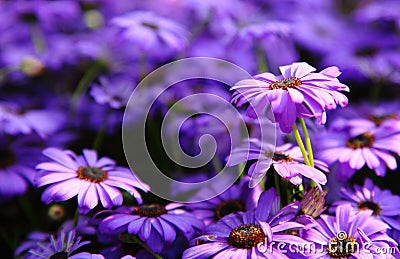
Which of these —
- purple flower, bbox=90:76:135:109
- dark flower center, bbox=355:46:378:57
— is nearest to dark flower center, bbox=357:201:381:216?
purple flower, bbox=90:76:135:109

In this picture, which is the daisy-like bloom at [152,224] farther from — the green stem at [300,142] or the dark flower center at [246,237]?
the green stem at [300,142]

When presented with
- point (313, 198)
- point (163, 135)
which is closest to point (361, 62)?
point (163, 135)

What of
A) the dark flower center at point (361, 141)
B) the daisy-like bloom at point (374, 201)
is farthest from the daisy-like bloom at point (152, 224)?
the dark flower center at point (361, 141)

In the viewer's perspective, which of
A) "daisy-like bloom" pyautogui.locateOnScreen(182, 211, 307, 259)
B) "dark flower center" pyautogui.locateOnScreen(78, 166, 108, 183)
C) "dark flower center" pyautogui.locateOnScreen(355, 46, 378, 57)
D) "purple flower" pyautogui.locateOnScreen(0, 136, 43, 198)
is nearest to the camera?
"daisy-like bloom" pyautogui.locateOnScreen(182, 211, 307, 259)

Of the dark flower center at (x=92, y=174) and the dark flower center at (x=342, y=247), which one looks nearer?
the dark flower center at (x=342, y=247)

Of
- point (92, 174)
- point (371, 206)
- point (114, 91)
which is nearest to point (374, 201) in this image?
point (371, 206)

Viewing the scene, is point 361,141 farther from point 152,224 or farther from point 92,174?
point 92,174

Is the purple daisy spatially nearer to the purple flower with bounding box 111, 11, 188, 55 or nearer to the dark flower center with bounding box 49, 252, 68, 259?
the dark flower center with bounding box 49, 252, 68, 259
